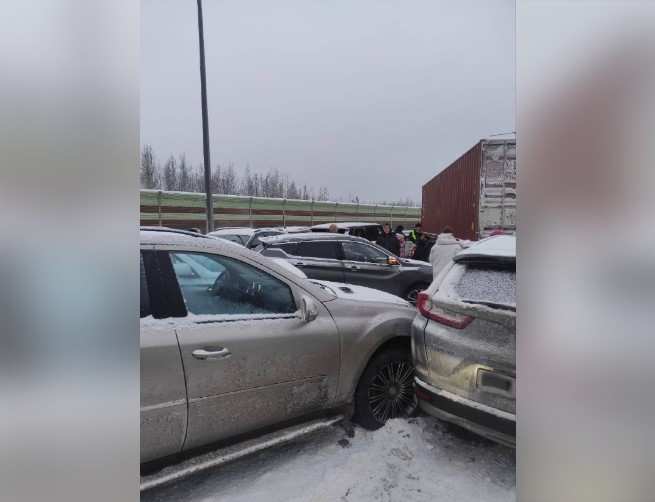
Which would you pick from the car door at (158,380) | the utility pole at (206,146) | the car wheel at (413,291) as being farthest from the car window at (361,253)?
the car door at (158,380)

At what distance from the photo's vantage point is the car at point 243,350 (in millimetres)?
2098

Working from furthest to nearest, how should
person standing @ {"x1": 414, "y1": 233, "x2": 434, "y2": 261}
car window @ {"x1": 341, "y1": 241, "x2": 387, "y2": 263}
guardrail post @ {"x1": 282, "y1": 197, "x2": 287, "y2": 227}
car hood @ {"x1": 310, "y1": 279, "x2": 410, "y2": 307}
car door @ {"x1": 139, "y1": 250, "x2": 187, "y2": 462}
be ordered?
guardrail post @ {"x1": 282, "y1": 197, "x2": 287, "y2": 227}, person standing @ {"x1": 414, "y1": 233, "x2": 434, "y2": 261}, car window @ {"x1": 341, "y1": 241, "x2": 387, "y2": 263}, car hood @ {"x1": 310, "y1": 279, "x2": 410, "y2": 307}, car door @ {"x1": 139, "y1": 250, "x2": 187, "y2": 462}

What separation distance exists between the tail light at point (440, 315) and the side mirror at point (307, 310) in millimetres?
807

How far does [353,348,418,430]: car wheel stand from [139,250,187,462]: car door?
1315 millimetres

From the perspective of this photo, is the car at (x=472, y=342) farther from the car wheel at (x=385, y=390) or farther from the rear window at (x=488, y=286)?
the car wheel at (x=385, y=390)

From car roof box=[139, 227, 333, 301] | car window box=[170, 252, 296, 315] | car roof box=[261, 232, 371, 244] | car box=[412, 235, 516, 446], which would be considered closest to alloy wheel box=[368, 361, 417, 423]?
car box=[412, 235, 516, 446]

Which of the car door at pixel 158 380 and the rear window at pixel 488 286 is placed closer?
the car door at pixel 158 380

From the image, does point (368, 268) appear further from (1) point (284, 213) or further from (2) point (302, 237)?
(1) point (284, 213)

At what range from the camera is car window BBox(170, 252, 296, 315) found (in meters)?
2.42

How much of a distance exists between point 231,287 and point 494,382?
174 cm

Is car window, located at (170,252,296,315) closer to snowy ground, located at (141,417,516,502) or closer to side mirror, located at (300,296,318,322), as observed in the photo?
side mirror, located at (300,296,318,322)

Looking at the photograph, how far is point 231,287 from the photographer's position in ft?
8.71

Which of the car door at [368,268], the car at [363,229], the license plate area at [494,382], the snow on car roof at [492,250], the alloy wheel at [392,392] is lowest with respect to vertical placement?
the alloy wheel at [392,392]
